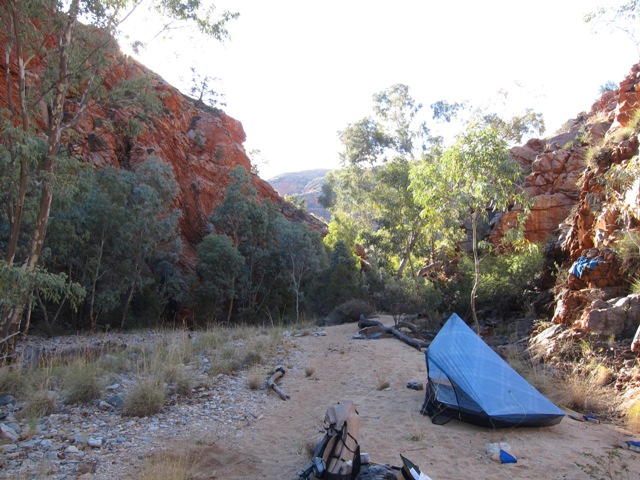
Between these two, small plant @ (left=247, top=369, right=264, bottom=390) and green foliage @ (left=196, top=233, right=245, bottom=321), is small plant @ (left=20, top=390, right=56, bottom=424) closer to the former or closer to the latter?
small plant @ (left=247, top=369, right=264, bottom=390)

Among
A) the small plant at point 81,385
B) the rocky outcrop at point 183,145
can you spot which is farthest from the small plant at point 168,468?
the rocky outcrop at point 183,145

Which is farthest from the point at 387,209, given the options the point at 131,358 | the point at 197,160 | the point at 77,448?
the point at 77,448

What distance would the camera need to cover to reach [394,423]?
618 cm

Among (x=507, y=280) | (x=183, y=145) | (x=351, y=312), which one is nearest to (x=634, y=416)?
(x=507, y=280)

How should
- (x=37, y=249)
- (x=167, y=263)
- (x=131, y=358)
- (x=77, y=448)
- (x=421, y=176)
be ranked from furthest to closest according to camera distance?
(x=167, y=263) < (x=421, y=176) < (x=131, y=358) < (x=37, y=249) < (x=77, y=448)

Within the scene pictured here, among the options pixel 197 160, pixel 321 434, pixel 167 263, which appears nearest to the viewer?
pixel 321 434

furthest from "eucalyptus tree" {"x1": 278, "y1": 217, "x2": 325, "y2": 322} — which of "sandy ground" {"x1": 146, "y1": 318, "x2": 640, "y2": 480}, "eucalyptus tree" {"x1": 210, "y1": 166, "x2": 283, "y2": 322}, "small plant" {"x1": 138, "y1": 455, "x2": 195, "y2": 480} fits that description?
"small plant" {"x1": 138, "y1": 455, "x2": 195, "y2": 480}

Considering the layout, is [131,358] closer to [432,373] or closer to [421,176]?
[432,373]

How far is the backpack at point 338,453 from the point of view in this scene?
13.5ft

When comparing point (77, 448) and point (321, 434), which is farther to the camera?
point (321, 434)

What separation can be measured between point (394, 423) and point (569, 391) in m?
3.28

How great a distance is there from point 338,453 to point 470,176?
7.79m

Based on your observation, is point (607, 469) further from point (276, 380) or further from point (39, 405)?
point (39, 405)

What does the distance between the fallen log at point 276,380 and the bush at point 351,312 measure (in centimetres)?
935
